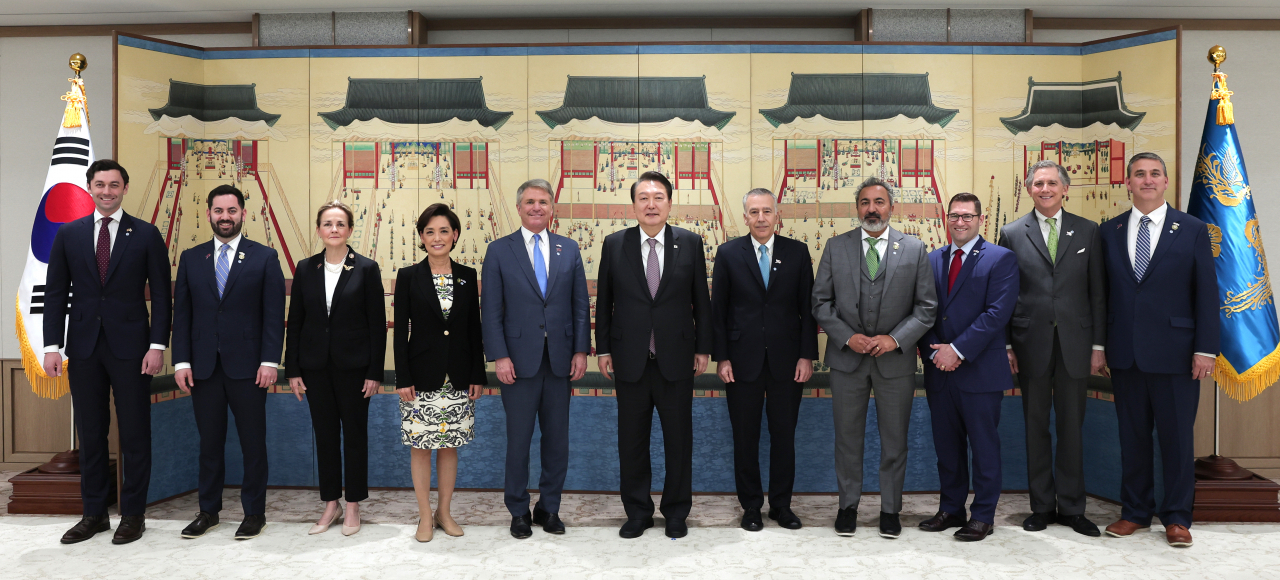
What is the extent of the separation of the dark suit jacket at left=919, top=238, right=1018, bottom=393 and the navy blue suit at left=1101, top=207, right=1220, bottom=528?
0.54 meters

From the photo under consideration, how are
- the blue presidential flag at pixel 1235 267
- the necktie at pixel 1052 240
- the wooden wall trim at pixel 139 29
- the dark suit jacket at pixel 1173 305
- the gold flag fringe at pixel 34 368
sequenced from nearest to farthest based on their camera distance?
the dark suit jacket at pixel 1173 305 → the necktie at pixel 1052 240 → the blue presidential flag at pixel 1235 267 → the gold flag fringe at pixel 34 368 → the wooden wall trim at pixel 139 29

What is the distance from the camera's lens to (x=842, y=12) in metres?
4.55

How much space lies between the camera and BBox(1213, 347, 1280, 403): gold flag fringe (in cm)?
359

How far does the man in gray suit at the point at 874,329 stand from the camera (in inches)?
134

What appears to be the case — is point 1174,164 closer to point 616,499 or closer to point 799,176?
point 799,176

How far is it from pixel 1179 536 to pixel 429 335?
12.4 feet

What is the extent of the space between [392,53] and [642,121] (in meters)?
1.67

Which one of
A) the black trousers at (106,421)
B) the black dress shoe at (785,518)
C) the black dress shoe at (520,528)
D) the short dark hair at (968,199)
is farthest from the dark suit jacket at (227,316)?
the short dark hair at (968,199)

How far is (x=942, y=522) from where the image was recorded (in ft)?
11.6

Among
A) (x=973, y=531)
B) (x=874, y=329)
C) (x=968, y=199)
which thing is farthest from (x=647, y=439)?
(x=968, y=199)

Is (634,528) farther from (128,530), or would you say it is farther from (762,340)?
(128,530)

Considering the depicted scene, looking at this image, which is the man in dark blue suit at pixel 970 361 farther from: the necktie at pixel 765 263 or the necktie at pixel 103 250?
the necktie at pixel 103 250

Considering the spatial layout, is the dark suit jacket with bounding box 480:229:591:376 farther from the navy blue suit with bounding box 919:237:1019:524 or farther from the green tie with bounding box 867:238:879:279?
the navy blue suit with bounding box 919:237:1019:524

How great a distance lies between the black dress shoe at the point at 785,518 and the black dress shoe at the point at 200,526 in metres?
2.93
